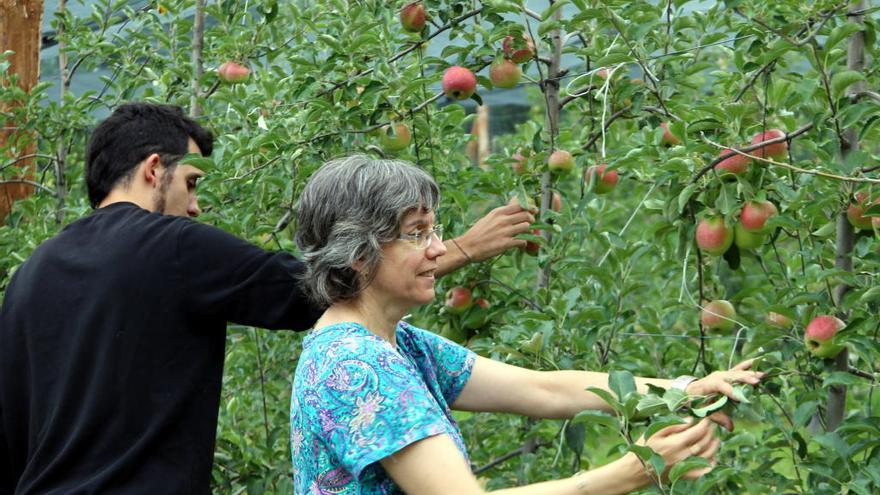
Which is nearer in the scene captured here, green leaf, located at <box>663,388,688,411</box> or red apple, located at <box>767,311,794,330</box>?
green leaf, located at <box>663,388,688,411</box>

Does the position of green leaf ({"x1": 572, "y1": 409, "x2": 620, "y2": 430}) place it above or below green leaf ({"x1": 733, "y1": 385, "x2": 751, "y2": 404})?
above

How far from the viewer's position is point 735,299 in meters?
2.28

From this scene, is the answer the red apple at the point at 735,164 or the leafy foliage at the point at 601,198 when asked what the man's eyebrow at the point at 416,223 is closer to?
the leafy foliage at the point at 601,198

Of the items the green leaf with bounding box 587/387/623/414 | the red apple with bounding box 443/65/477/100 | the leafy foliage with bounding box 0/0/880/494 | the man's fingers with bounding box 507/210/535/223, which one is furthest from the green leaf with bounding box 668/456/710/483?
the red apple with bounding box 443/65/477/100

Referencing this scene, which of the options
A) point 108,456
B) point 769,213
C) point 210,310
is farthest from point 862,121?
point 108,456

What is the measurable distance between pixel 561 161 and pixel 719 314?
0.47 m

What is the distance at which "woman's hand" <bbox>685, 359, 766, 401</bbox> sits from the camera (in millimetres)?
1771

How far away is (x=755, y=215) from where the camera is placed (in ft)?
6.68

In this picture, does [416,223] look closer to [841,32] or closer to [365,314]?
[365,314]

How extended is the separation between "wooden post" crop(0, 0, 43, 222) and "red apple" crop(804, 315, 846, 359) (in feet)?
9.51

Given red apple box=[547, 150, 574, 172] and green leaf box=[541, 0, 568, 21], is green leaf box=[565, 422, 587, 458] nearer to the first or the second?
red apple box=[547, 150, 574, 172]

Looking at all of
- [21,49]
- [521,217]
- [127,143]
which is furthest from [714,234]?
[21,49]

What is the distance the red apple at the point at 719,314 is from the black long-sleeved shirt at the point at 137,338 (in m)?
0.78

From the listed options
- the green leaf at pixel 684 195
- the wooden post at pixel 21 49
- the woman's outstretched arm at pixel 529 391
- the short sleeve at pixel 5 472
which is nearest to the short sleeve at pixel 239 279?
the woman's outstretched arm at pixel 529 391
